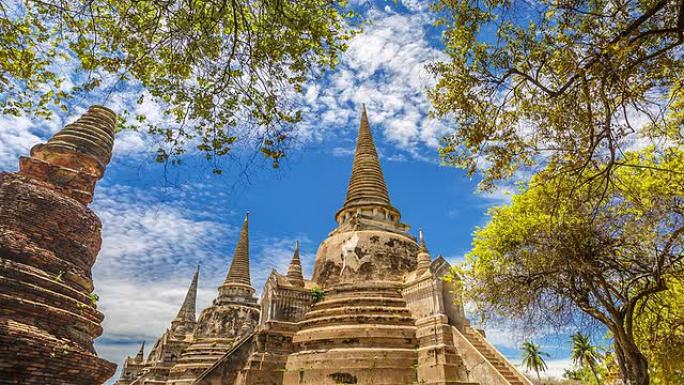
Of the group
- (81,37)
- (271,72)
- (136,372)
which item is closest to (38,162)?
(81,37)

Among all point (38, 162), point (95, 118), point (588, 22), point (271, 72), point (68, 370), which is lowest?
point (68, 370)

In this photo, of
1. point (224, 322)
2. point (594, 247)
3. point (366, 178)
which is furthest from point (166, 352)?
point (594, 247)

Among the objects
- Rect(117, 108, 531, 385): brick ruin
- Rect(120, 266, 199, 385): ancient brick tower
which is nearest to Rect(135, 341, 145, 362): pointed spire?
Rect(120, 266, 199, 385): ancient brick tower

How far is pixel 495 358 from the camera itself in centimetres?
1611

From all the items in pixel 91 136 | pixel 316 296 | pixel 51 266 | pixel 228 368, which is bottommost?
pixel 228 368

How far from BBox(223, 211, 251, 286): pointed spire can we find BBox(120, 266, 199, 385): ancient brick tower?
5.23 metres

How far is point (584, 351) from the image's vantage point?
41344mm

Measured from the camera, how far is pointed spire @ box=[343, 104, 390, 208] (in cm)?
2477

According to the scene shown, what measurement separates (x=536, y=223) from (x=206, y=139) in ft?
27.1

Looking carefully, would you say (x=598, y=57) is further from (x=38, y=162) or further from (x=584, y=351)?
(x=584, y=351)

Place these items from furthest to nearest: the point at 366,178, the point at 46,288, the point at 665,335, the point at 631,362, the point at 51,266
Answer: the point at 366,178
the point at 51,266
the point at 46,288
the point at 665,335
the point at 631,362

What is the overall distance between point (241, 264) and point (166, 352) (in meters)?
9.07

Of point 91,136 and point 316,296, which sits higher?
point 91,136

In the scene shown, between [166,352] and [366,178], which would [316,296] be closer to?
[366,178]
